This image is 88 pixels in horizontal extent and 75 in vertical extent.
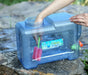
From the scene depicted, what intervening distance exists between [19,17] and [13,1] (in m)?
1.75

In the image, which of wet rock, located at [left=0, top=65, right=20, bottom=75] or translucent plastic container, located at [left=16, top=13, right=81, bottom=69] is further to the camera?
wet rock, located at [left=0, top=65, right=20, bottom=75]

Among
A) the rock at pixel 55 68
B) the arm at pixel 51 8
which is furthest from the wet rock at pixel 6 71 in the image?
the arm at pixel 51 8

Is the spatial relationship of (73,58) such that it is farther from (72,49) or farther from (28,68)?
(28,68)

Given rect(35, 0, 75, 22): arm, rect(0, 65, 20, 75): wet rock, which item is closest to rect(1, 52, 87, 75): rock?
rect(0, 65, 20, 75): wet rock

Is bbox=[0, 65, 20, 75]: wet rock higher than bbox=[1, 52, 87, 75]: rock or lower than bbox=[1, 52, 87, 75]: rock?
lower

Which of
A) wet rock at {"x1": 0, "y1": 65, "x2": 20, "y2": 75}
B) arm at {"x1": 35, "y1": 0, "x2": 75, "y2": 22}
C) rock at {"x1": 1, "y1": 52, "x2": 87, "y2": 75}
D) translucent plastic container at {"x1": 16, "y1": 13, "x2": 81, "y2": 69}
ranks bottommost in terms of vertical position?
wet rock at {"x1": 0, "y1": 65, "x2": 20, "y2": 75}

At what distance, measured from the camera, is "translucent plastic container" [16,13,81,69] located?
5.69 ft

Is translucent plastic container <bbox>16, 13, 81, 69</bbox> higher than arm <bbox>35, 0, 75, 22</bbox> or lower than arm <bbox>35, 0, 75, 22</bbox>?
lower

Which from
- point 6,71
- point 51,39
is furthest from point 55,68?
point 6,71

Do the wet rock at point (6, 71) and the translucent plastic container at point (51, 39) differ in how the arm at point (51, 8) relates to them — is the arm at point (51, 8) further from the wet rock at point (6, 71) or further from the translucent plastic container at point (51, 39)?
the wet rock at point (6, 71)

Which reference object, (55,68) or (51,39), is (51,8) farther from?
(55,68)

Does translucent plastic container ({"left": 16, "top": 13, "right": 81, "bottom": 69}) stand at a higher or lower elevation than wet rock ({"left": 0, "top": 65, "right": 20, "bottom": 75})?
higher

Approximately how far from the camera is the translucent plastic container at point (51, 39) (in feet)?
5.69

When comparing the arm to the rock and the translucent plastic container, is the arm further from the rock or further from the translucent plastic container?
the rock
